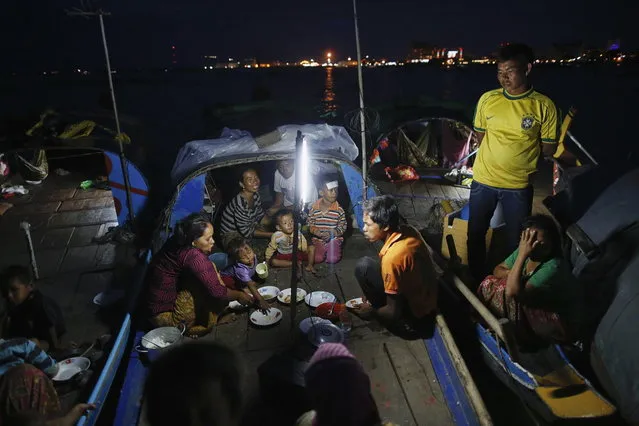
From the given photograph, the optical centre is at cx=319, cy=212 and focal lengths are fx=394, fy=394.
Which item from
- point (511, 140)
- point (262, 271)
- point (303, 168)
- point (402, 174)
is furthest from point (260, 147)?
point (402, 174)

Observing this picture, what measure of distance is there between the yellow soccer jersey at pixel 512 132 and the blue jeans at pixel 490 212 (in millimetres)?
121

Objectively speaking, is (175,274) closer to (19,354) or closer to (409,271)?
(19,354)

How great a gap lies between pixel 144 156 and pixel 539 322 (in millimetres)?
13180

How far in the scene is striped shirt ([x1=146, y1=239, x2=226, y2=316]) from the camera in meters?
4.81

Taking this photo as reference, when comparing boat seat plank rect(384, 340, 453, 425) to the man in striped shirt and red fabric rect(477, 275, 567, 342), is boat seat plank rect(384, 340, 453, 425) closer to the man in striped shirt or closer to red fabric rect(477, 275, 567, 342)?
red fabric rect(477, 275, 567, 342)

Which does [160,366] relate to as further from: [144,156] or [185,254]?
[144,156]

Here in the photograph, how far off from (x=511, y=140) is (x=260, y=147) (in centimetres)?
437

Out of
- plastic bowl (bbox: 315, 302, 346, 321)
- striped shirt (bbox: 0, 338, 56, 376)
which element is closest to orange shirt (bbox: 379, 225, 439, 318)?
plastic bowl (bbox: 315, 302, 346, 321)

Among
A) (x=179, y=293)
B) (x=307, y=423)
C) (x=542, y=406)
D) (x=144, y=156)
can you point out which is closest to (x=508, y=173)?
(x=542, y=406)

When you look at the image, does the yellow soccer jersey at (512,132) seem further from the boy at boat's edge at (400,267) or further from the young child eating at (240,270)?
the young child eating at (240,270)

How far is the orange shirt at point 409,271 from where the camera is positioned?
13.2 ft

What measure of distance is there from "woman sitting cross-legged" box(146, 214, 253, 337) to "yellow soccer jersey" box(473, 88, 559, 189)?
12.7ft

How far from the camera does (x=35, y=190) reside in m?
13.2

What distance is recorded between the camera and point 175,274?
16.1 feet
